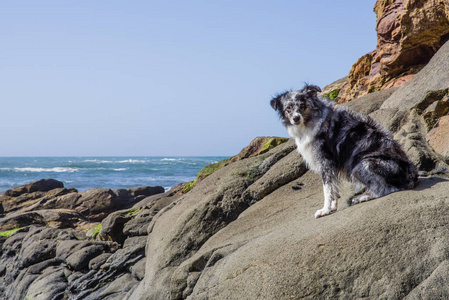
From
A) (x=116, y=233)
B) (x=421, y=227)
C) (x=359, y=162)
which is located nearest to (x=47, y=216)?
(x=116, y=233)

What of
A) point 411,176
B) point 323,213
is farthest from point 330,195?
point 411,176

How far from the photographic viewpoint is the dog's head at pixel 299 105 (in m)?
5.70

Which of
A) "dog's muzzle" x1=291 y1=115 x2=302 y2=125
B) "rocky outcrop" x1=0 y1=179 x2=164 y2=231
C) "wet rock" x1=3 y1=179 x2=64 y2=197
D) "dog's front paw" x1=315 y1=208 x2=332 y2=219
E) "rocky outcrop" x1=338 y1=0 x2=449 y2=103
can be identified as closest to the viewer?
"dog's front paw" x1=315 y1=208 x2=332 y2=219

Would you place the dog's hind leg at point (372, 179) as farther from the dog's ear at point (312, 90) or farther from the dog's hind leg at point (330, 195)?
the dog's ear at point (312, 90)

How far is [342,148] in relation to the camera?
5465mm

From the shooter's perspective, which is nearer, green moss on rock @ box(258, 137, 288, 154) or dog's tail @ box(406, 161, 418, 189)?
dog's tail @ box(406, 161, 418, 189)

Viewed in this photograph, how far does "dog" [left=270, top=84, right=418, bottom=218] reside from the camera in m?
4.94

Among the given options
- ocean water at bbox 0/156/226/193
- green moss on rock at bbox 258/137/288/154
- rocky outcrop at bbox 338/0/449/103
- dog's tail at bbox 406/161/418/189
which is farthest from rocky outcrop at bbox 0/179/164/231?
ocean water at bbox 0/156/226/193

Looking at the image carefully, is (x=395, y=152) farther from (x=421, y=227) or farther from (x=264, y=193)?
(x=264, y=193)

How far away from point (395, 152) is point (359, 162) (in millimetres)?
443

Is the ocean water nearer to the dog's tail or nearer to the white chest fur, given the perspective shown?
the white chest fur

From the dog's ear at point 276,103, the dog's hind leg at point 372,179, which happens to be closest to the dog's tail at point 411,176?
the dog's hind leg at point 372,179

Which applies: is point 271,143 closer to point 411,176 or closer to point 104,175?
point 411,176

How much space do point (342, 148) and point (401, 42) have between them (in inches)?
247
